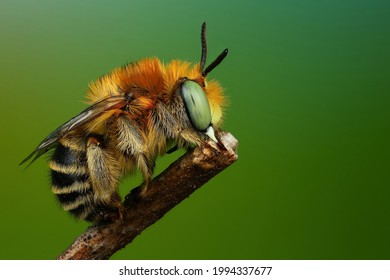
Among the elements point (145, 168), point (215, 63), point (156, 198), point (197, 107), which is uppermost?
point (215, 63)

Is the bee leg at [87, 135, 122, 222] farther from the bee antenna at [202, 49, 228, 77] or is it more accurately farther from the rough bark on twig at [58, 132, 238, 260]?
the bee antenna at [202, 49, 228, 77]

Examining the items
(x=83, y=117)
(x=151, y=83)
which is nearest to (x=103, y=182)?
(x=83, y=117)

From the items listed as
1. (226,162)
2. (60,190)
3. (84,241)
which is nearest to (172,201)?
(226,162)

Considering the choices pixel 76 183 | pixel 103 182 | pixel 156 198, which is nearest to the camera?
pixel 156 198

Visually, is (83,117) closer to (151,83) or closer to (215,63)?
(151,83)

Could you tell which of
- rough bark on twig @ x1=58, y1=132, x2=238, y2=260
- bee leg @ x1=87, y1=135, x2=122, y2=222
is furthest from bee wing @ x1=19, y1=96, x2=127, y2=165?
rough bark on twig @ x1=58, y1=132, x2=238, y2=260

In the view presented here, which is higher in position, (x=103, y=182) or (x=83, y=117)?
(x=83, y=117)
